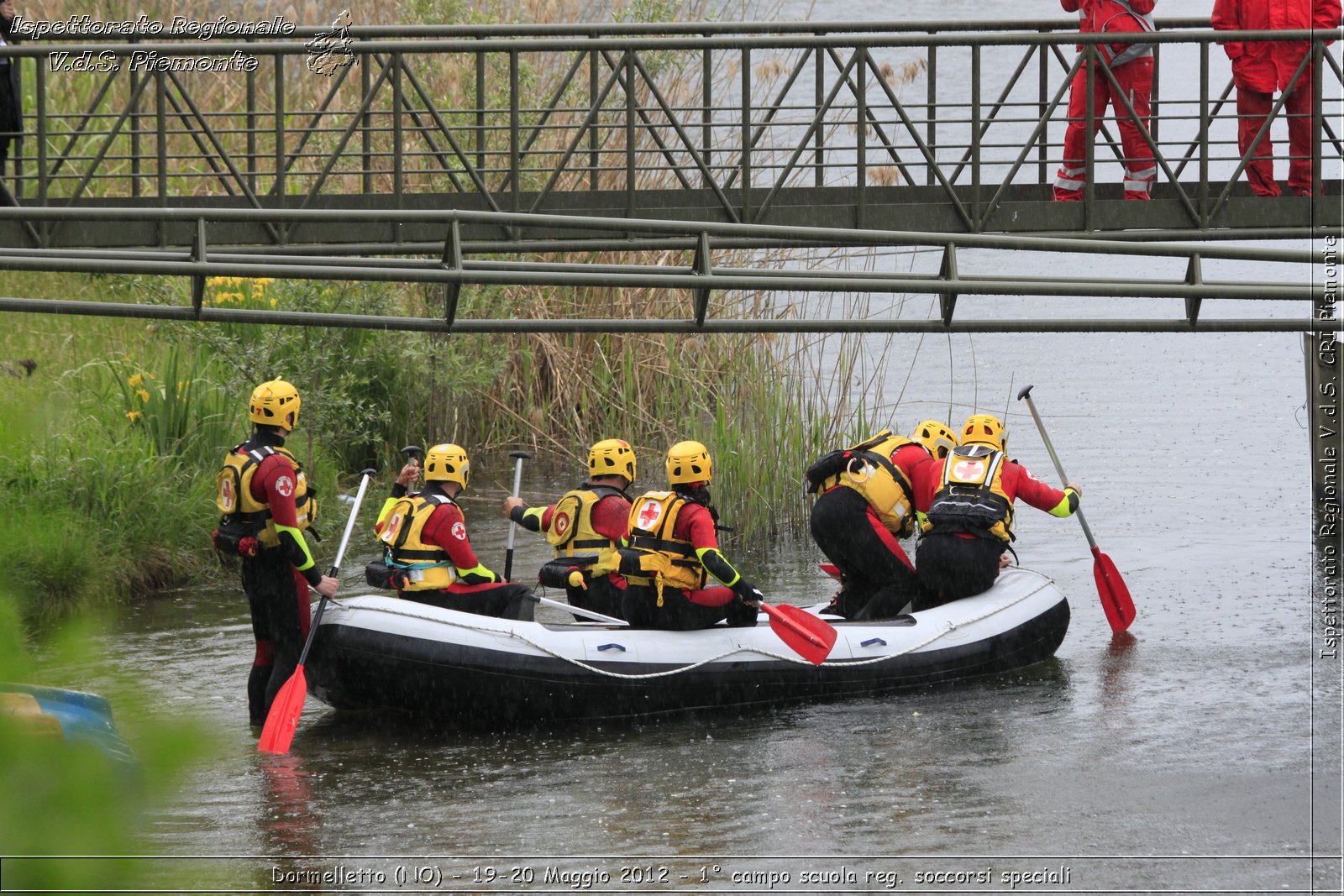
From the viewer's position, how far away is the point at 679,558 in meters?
9.58

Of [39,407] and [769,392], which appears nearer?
[39,407]

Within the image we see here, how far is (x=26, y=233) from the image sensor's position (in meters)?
9.54

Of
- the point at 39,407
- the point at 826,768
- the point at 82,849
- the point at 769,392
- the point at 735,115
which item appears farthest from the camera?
the point at 735,115

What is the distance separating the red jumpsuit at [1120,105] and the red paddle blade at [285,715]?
546cm

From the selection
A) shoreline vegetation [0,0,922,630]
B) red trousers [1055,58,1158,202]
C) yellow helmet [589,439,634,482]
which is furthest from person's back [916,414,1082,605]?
shoreline vegetation [0,0,922,630]

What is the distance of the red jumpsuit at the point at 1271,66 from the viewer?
10.5 metres

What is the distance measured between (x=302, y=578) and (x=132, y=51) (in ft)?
10.1

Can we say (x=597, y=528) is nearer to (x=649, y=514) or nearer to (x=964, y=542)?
(x=649, y=514)

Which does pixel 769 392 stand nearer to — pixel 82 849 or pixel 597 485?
pixel 597 485

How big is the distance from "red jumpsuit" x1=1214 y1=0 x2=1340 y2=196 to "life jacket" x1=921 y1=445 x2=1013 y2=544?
8.07 feet

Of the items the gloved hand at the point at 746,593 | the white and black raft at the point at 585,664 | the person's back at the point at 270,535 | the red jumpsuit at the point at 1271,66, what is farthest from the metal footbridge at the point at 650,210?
the white and black raft at the point at 585,664

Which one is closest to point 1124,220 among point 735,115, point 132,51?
point 132,51

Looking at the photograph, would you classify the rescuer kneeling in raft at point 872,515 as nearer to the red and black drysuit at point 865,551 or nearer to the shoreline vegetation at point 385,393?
the red and black drysuit at point 865,551

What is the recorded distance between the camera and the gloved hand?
31.9ft
